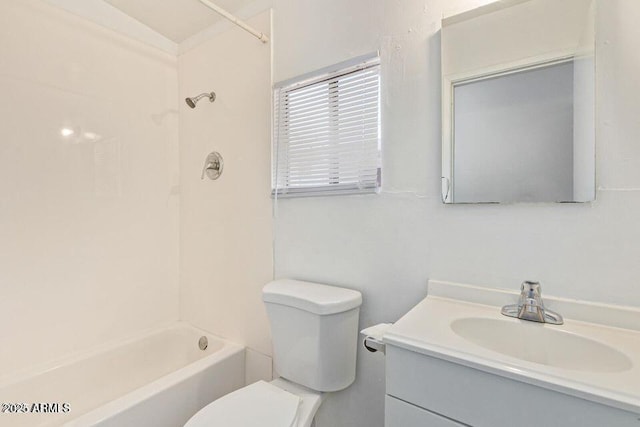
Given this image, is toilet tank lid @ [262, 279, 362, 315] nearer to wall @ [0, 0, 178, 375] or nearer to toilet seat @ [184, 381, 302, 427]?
toilet seat @ [184, 381, 302, 427]

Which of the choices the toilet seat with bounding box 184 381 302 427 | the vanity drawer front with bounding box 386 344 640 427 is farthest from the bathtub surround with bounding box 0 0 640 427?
the vanity drawer front with bounding box 386 344 640 427

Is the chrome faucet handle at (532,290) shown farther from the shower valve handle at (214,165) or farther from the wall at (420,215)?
the shower valve handle at (214,165)

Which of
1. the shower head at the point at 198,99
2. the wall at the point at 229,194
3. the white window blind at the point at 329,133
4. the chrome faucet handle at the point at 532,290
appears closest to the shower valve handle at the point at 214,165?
the wall at the point at 229,194

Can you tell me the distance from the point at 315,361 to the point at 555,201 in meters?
1.02

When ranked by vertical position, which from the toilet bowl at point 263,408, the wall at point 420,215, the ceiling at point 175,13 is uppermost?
the ceiling at point 175,13

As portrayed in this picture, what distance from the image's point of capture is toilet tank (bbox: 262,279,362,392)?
1.19 meters

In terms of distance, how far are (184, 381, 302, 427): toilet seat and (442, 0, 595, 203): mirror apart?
97 cm

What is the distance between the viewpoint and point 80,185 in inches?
65.5

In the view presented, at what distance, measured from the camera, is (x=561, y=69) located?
92cm

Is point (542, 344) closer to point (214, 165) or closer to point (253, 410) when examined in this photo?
point (253, 410)

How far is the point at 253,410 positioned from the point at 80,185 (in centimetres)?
149

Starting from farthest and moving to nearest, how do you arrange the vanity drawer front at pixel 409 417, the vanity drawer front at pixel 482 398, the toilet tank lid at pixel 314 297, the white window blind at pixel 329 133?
the white window blind at pixel 329 133
the toilet tank lid at pixel 314 297
the vanity drawer front at pixel 409 417
the vanity drawer front at pixel 482 398

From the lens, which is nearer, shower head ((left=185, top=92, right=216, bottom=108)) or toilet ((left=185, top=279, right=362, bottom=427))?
toilet ((left=185, top=279, right=362, bottom=427))

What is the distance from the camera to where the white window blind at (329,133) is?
4.19ft
